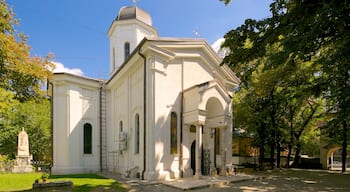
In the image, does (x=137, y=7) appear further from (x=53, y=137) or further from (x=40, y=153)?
(x=40, y=153)

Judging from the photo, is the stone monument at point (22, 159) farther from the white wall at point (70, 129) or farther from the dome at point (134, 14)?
the dome at point (134, 14)

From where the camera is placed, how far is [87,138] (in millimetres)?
21984

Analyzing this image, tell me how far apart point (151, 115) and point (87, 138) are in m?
9.51

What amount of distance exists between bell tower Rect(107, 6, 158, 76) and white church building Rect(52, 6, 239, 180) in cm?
352

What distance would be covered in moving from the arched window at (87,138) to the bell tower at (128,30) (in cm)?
574

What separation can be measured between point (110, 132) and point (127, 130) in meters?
4.52

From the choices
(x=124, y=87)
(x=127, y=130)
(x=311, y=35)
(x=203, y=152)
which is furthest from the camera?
(x=124, y=87)

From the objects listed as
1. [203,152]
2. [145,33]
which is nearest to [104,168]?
[203,152]

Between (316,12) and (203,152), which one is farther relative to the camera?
(203,152)

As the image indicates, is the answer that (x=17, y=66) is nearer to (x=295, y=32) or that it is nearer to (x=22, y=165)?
(x=295, y=32)

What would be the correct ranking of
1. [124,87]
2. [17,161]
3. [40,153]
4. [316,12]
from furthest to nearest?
1. [40,153]
2. [17,161]
3. [124,87]
4. [316,12]

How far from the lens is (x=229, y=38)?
823cm

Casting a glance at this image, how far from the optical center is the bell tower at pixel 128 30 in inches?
977

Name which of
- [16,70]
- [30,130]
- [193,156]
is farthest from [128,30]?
[30,130]
